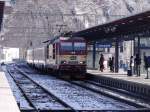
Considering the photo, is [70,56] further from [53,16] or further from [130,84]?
[53,16]

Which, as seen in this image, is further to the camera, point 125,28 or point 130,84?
point 125,28

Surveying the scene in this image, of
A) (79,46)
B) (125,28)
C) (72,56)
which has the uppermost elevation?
(125,28)

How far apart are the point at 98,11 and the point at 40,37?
12.3m

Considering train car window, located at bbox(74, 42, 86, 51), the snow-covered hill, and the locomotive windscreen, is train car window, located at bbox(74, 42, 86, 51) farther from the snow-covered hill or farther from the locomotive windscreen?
the snow-covered hill

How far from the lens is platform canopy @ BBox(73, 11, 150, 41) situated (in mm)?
31017

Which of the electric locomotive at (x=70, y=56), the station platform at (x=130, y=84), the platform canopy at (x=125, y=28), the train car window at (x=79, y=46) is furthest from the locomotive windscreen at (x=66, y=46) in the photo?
the station platform at (x=130, y=84)

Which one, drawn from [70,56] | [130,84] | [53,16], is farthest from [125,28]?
[53,16]

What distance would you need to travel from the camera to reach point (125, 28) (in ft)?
122

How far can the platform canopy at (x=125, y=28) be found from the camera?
31017 millimetres

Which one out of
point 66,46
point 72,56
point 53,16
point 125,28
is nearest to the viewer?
point 125,28

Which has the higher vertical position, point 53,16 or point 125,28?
point 53,16

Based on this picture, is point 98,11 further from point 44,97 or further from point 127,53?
point 44,97

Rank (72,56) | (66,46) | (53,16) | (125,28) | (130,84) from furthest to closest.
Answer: (53,16), (66,46), (72,56), (125,28), (130,84)

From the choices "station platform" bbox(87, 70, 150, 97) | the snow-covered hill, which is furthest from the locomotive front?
the snow-covered hill
